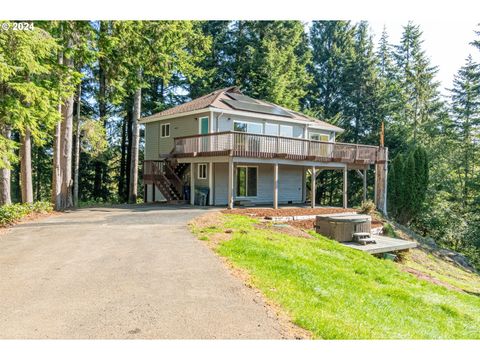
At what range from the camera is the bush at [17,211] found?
11.9 m

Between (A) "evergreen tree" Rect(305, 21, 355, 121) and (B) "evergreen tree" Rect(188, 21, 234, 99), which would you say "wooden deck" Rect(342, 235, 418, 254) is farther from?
(A) "evergreen tree" Rect(305, 21, 355, 121)

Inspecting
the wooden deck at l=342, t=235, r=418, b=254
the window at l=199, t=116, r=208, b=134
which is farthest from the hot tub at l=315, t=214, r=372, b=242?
the window at l=199, t=116, r=208, b=134

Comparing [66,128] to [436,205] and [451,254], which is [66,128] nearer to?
[451,254]

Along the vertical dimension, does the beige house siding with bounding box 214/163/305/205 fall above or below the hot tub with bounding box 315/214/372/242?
above

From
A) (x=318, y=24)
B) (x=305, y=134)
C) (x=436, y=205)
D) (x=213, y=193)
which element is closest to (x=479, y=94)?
(x=436, y=205)

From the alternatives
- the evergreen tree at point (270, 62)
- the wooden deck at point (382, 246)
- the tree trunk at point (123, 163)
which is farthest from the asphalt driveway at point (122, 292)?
the evergreen tree at point (270, 62)

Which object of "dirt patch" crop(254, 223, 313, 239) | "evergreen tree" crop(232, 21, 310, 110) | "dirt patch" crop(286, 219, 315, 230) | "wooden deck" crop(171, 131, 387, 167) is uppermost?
"evergreen tree" crop(232, 21, 310, 110)

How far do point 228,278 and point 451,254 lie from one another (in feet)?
58.4

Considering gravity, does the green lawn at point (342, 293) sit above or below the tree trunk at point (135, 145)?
below

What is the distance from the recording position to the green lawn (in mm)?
4910

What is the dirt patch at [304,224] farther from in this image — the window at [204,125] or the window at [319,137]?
the window at [319,137]

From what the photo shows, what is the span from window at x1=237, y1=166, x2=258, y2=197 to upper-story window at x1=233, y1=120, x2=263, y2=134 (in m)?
2.03

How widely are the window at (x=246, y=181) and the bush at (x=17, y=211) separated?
30.7 feet

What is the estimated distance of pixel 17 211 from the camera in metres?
12.8
